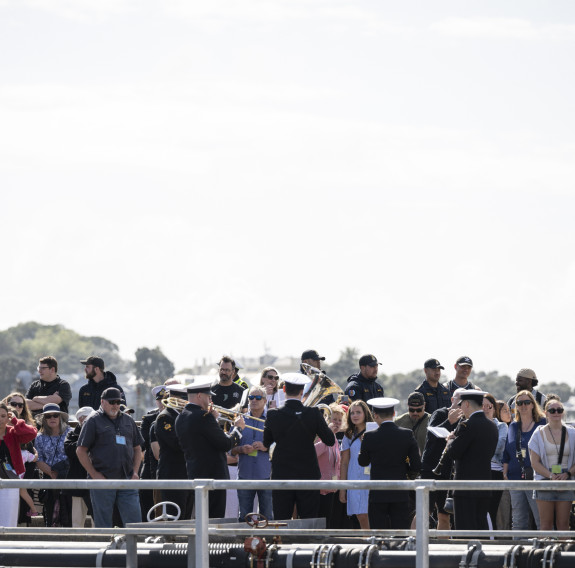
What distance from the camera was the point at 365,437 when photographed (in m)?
12.1

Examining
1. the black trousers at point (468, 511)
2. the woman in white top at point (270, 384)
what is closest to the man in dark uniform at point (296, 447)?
the black trousers at point (468, 511)

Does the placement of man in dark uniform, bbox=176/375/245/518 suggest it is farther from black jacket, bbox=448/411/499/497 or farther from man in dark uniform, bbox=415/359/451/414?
man in dark uniform, bbox=415/359/451/414

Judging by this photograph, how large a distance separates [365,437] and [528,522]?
2.14 meters

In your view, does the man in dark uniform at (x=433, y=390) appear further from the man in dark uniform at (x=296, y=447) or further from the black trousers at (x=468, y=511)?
the black trousers at (x=468, y=511)

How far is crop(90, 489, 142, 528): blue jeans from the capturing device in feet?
41.6

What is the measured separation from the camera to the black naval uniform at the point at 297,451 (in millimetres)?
12234

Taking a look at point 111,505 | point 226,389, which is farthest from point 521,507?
point 111,505

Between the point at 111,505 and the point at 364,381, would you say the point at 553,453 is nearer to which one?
the point at 364,381

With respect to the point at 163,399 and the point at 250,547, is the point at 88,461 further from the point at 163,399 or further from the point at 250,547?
the point at 250,547

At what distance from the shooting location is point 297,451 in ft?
40.4

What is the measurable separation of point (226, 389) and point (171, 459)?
7.16 ft

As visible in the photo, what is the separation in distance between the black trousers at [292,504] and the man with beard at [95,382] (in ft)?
10.7

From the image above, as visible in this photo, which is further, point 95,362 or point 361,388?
point 95,362

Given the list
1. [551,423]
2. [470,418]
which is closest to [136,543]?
[470,418]
